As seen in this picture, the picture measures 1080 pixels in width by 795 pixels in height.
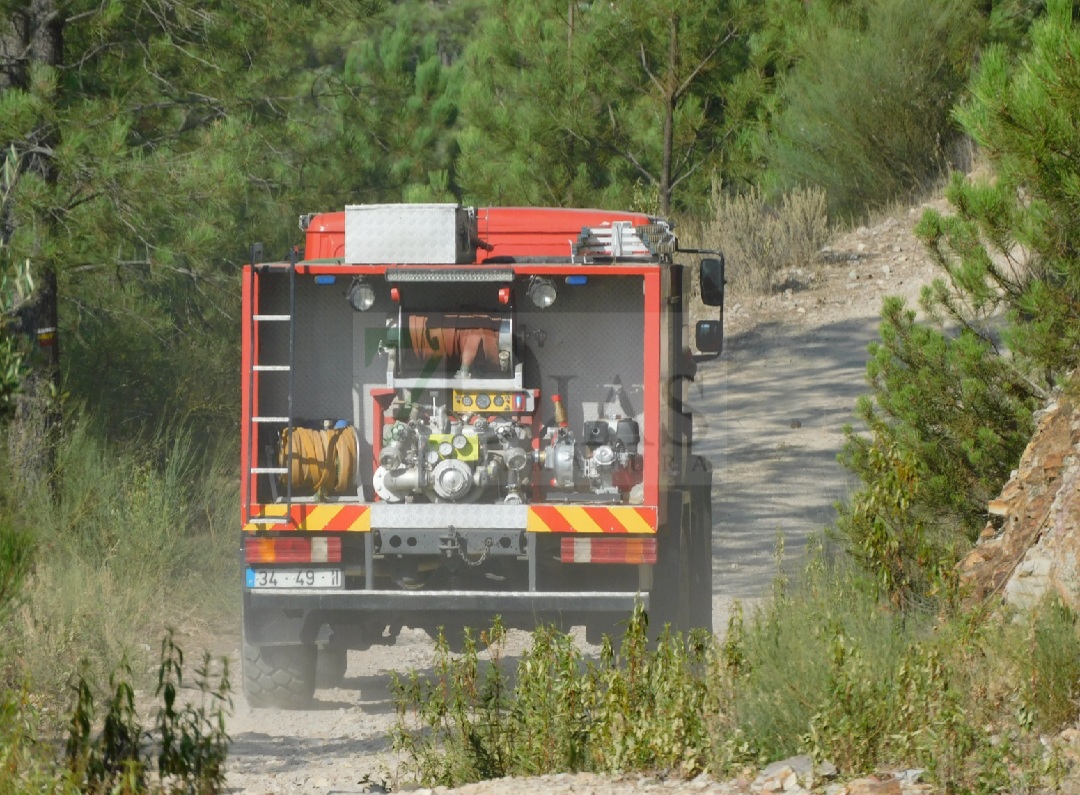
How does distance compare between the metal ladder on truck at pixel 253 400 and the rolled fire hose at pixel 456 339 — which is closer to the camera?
the metal ladder on truck at pixel 253 400

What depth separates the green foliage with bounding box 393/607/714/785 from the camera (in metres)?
5.48

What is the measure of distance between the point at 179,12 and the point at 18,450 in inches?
128

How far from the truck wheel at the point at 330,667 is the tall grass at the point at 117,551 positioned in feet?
3.24

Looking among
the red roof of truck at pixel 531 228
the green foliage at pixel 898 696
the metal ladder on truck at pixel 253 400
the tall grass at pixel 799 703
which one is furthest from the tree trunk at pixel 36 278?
the green foliage at pixel 898 696

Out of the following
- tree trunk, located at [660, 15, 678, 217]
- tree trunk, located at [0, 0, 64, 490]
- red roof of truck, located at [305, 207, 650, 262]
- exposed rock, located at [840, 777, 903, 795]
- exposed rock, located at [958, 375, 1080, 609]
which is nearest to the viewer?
exposed rock, located at [840, 777, 903, 795]

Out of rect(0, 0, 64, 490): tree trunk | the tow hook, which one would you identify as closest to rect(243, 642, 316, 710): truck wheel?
the tow hook

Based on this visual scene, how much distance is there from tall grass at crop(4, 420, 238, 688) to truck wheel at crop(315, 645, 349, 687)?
99cm

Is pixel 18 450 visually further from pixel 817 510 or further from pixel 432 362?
pixel 817 510

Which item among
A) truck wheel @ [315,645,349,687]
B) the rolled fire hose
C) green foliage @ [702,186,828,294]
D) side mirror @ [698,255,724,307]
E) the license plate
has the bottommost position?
truck wheel @ [315,645,349,687]

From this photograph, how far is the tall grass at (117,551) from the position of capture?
831 centimetres

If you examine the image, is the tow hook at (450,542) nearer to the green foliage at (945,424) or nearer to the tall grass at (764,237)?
the green foliage at (945,424)

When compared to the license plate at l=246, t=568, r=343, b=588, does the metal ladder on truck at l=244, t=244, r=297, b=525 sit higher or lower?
higher

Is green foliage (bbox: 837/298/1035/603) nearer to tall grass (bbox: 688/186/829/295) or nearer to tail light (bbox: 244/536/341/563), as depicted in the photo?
tail light (bbox: 244/536/341/563)

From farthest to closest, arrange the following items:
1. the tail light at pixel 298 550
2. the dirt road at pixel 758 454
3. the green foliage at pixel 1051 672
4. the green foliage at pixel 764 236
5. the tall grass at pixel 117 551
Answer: the green foliage at pixel 764 236 → the tall grass at pixel 117 551 → the tail light at pixel 298 550 → the dirt road at pixel 758 454 → the green foliage at pixel 1051 672
